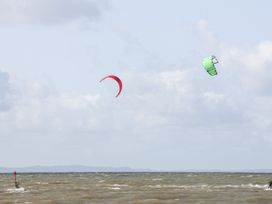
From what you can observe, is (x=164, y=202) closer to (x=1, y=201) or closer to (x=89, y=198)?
(x=89, y=198)

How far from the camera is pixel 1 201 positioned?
42.1 meters

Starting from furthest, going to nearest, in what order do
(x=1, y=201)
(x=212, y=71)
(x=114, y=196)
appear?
(x=114, y=196), (x=1, y=201), (x=212, y=71)

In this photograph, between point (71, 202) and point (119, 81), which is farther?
point (119, 81)

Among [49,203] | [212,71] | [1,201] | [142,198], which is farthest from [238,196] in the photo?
[1,201]

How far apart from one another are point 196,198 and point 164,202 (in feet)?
12.1

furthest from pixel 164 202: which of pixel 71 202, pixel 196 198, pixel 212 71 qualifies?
pixel 212 71

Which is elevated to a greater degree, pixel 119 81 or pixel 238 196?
pixel 119 81

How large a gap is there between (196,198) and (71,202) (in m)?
9.30

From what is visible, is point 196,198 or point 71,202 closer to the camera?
point 71,202

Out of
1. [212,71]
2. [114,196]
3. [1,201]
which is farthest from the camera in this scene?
[114,196]

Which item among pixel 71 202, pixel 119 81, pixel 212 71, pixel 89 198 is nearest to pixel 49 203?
pixel 71 202

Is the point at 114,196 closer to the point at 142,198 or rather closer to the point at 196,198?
the point at 142,198

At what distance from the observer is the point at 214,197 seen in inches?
1705

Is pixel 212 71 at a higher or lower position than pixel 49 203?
higher
